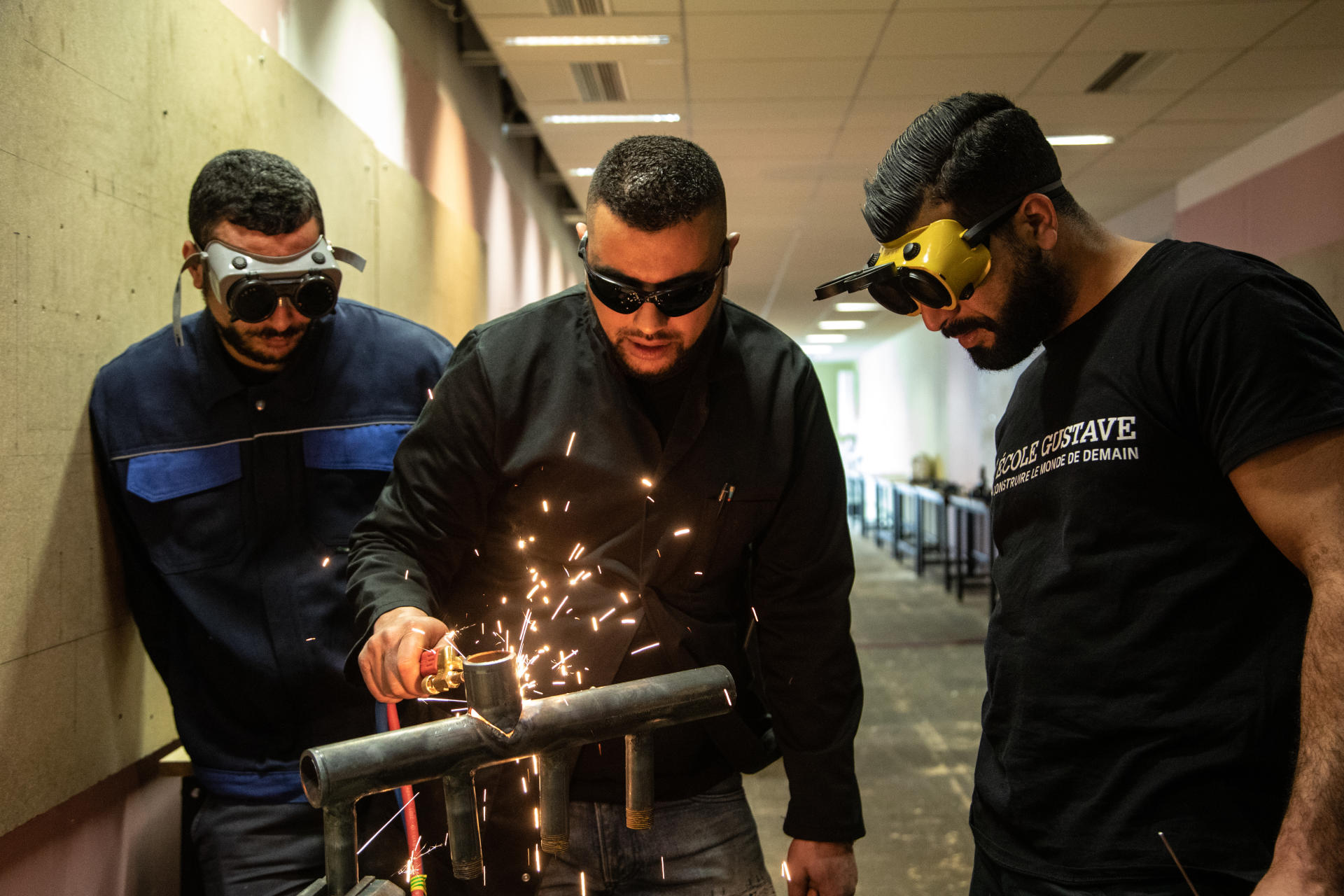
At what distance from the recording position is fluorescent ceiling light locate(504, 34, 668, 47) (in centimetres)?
427

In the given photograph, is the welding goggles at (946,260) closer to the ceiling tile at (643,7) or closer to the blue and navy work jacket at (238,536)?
the blue and navy work jacket at (238,536)

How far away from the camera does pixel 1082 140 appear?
19.0 ft

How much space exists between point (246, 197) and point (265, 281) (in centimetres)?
15

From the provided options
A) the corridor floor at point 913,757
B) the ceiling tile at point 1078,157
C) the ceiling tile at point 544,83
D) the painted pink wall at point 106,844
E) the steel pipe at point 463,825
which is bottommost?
the corridor floor at point 913,757

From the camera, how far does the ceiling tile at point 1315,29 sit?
403cm

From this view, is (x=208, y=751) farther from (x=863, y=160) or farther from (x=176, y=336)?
(x=863, y=160)

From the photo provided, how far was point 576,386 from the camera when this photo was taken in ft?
4.67

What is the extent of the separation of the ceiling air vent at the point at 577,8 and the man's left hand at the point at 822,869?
3.59 metres

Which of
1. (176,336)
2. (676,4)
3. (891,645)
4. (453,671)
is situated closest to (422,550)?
(453,671)

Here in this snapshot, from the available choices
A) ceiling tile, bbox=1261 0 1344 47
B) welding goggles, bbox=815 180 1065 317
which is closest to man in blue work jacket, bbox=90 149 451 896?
welding goggles, bbox=815 180 1065 317

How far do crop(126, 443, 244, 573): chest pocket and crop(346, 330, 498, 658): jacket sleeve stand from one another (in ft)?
1.00

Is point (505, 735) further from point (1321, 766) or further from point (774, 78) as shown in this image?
point (774, 78)

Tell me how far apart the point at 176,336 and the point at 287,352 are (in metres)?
0.18

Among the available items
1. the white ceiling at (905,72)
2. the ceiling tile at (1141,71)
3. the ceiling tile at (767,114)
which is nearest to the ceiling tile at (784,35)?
the white ceiling at (905,72)
